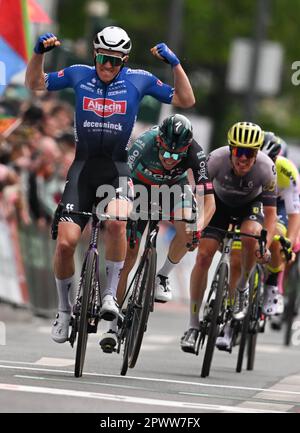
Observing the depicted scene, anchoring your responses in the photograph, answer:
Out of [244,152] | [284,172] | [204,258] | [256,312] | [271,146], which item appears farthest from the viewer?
[284,172]

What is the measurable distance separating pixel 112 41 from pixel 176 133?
889 mm

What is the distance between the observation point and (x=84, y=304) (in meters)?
11.4

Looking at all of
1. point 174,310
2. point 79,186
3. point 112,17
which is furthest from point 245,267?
point 112,17

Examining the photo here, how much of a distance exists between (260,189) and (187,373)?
1746 millimetres

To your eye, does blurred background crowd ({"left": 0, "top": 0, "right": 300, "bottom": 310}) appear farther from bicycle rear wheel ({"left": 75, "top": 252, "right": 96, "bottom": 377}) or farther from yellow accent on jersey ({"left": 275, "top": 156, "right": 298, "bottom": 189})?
bicycle rear wheel ({"left": 75, "top": 252, "right": 96, "bottom": 377})

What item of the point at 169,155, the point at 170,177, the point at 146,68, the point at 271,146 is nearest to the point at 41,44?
the point at 169,155

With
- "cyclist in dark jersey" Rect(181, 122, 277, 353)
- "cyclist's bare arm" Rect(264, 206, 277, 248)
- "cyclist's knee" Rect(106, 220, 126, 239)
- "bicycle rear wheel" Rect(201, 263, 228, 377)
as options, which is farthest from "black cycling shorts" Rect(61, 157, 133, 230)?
"cyclist's bare arm" Rect(264, 206, 277, 248)

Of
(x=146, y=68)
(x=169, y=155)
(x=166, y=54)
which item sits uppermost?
(x=146, y=68)

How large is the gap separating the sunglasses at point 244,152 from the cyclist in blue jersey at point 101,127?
140cm

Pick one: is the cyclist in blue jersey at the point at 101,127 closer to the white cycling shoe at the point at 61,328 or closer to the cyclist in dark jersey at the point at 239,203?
the white cycling shoe at the point at 61,328

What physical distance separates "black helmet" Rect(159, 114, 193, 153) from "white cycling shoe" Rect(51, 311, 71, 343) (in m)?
1.54

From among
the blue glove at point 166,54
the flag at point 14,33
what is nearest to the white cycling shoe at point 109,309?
the blue glove at point 166,54

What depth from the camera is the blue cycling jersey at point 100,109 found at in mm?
11977

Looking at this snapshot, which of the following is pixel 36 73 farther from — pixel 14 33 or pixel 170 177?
pixel 14 33
